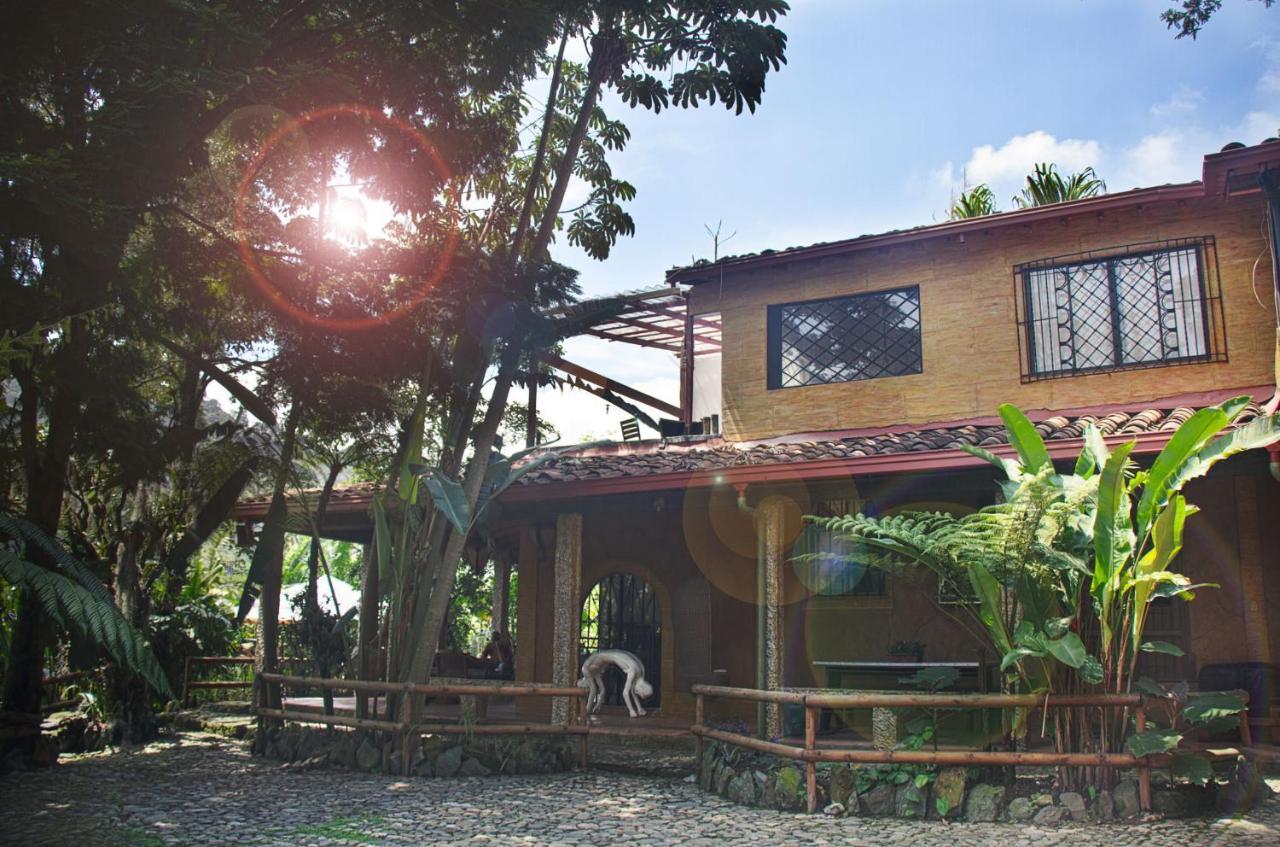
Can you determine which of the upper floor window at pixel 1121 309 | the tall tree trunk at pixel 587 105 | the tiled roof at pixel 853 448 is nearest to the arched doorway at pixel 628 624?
the tiled roof at pixel 853 448

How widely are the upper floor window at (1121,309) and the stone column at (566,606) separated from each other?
213 inches

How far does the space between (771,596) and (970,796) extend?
3.23m

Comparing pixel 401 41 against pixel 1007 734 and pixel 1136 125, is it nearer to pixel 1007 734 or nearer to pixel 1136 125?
pixel 1136 125

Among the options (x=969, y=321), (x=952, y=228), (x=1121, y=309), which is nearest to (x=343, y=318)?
(x=952, y=228)

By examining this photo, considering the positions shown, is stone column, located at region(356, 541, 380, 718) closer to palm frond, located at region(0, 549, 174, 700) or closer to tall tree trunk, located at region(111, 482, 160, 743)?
palm frond, located at region(0, 549, 174, 700)

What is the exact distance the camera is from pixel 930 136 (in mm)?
11086

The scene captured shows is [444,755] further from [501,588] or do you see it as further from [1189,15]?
[501,588]

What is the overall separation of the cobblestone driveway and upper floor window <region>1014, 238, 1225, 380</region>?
17.7ft

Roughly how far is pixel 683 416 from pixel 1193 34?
908 centimetres

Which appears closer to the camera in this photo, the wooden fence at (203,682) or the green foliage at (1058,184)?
the wooden fence at (203,682)

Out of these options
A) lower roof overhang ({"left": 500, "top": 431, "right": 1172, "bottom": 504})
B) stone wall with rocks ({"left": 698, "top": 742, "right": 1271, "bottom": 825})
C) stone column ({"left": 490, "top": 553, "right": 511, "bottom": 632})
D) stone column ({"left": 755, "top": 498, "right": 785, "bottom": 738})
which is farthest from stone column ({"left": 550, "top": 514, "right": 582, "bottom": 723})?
stone column ({"left": 490, "top": 553, "right": 511, "bottom": 632})

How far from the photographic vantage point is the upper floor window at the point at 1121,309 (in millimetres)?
10961

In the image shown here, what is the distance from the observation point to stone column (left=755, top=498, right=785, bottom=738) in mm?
9727

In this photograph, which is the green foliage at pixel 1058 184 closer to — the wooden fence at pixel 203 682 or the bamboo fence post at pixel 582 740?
the bamboo fence post at pixel 582 740
